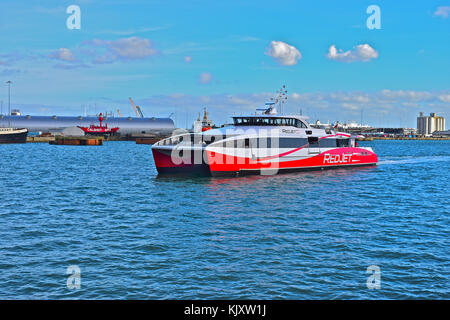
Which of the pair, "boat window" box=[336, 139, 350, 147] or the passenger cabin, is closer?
the passenger cabin

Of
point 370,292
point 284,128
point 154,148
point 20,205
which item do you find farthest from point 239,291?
point 284,128

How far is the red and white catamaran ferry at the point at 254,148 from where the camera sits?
3716cm

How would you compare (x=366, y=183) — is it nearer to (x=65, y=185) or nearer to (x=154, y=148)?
(x=154, y=148)

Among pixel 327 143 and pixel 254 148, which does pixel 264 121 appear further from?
pixel 327 143

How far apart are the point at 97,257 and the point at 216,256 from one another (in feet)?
13.6

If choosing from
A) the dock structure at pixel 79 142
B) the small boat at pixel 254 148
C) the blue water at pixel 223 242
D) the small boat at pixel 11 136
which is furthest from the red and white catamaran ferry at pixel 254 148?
the small boat at pixel 11 136

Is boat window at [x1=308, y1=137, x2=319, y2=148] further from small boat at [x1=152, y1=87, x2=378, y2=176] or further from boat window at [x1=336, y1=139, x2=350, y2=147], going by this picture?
boat window at [x1=336, y1=139, x2=350, y2=147]

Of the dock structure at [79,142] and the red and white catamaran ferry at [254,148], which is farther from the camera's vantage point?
the dock structure at [79,142]

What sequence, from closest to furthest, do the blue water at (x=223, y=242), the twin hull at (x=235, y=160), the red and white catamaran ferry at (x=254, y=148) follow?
the blue water at (x=223, y=242), the twin hull at (x=235, y=160), the red and white catamaran ferry at (x=254, y=148)

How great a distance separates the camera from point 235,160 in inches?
1496

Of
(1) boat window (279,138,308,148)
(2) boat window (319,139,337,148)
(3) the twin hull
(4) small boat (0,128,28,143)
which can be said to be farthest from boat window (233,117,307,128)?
(4) small boat (0,128,28,143)

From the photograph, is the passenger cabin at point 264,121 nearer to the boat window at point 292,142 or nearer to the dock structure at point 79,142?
the boat window at point 292,142

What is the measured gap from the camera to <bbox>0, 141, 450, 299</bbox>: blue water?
12516 millimetres

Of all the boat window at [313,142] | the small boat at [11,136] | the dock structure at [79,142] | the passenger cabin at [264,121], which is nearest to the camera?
the passenger cabin at [264,121]
